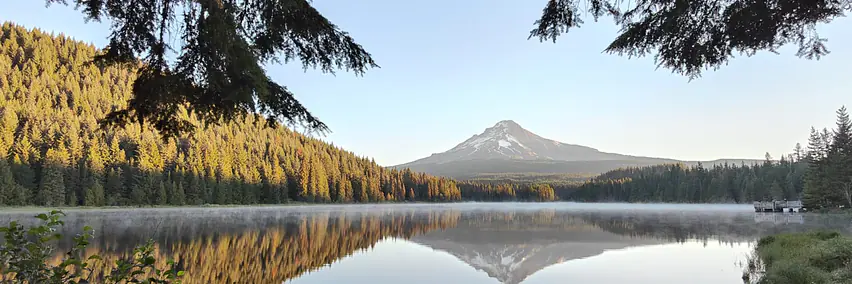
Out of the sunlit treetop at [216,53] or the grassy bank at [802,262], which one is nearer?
the sunlit treetop at [216,53]

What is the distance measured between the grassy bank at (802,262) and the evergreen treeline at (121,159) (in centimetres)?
2608

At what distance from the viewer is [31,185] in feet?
176

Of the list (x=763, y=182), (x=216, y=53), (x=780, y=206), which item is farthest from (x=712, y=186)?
(x=216, y=53)

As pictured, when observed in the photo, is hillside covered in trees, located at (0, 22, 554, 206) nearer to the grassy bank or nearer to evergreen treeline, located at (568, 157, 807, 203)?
the grassy bank

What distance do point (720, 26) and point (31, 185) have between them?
66282mm

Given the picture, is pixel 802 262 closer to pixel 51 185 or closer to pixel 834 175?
pixel 834 175

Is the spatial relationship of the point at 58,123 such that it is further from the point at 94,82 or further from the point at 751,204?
the point at 751,204

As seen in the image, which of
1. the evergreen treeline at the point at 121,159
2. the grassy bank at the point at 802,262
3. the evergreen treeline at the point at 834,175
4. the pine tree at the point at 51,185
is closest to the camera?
the grassy bank at the point at 802,262

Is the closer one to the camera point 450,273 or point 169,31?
point 169,31

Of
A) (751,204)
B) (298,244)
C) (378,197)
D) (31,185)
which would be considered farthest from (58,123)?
(751,204)

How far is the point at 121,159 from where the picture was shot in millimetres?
63156

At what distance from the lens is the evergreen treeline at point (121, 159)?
5562 cm

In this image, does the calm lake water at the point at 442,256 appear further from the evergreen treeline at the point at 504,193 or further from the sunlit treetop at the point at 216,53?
the evergreen treeline at the point at 504,193

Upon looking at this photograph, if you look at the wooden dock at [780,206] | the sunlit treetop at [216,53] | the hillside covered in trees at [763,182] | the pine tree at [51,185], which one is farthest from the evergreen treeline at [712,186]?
the pine tree at [51,185]
